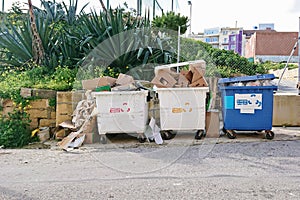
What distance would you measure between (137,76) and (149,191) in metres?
4.19

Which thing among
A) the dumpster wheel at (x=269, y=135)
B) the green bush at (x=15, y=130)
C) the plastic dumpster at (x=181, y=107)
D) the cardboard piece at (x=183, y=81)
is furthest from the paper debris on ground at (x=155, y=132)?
the green bush at (x=15, y=130)

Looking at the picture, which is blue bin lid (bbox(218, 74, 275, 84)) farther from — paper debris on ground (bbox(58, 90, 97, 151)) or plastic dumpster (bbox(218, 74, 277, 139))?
paper debris on ground (bbox(58, 90, 97, 151))

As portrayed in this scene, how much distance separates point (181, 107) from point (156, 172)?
5.83ft

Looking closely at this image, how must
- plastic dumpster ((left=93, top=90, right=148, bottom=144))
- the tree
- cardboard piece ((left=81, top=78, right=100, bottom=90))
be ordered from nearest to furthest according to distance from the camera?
plastic dumpster ((left=93, top=90, right=148, bottom=144)) < cardboard piece ((left=81, top=78, right=100, bottom=90)) < the tree

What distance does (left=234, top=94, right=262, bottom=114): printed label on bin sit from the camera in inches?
211

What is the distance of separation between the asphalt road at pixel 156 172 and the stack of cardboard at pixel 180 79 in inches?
42.2

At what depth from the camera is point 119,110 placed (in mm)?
5195

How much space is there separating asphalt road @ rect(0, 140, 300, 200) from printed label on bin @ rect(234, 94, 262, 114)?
0.63 meters

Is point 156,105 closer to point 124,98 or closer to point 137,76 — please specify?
point 124,98

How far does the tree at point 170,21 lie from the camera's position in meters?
10.5

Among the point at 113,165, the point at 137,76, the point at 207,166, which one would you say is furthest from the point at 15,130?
the point at 207,166

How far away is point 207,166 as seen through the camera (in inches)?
156

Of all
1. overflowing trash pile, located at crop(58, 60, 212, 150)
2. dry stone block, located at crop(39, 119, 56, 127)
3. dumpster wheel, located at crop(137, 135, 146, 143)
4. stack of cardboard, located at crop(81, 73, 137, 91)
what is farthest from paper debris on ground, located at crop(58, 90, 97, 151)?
dumpster wheel, located at crop(137, 135, 146, 143)

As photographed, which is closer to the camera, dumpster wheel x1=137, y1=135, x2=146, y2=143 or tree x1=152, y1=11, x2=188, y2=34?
dumpster wheel x1=137, y1=135, x2=146, y2=143
